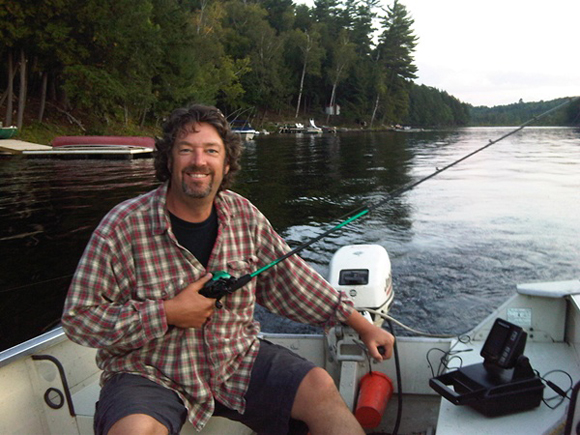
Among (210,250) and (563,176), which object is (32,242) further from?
(563,176)

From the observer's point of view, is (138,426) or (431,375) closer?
(138,426)

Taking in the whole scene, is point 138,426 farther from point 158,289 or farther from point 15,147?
point 15,147

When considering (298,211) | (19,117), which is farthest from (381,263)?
(19,117)

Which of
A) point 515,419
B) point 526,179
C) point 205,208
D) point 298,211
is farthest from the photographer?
point 526,179

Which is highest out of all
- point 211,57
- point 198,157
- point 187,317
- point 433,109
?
point 211,57

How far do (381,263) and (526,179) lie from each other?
16.2 metres

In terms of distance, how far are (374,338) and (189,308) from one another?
2.94 feet

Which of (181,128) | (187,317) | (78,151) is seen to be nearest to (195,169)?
(181,128)

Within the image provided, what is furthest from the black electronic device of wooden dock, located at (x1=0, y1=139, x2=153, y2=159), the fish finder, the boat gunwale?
wooden dock, located at (x1=0, y1=139, x2=153, y2=159)

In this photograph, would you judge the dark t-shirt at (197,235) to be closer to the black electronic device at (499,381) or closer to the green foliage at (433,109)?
the black electronic device at (499,381)

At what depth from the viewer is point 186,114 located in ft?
7.97

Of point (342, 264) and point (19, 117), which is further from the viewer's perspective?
point (19, 117)

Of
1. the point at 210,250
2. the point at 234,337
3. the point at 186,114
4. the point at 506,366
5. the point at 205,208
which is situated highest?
the point at 186,114

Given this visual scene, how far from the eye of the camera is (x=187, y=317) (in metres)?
2.15
